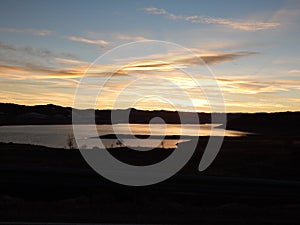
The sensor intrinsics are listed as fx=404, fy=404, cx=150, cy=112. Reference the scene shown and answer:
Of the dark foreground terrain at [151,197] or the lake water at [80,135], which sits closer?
the dark foreground terrain at [151,197]

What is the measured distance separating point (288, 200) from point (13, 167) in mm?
6590

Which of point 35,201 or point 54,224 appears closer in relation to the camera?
point 54,224

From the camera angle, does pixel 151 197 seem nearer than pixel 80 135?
Yes

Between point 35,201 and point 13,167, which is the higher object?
point 13,167

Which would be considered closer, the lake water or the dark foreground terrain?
the dark foreground terrain

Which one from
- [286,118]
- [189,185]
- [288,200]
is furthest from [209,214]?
[286,118]

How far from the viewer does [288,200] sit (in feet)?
31.1

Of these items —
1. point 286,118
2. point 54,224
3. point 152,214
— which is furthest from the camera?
point 286,118

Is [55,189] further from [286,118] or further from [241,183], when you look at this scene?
[286,118]

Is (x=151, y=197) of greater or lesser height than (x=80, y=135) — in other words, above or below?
below

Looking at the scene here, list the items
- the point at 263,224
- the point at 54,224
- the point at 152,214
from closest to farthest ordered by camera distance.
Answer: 1. the point at 54,224
2. the point at 263,224
3. the point at 152,214

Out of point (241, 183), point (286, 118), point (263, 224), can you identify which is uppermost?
point (286, 118)

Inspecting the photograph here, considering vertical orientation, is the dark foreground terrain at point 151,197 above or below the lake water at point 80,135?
below

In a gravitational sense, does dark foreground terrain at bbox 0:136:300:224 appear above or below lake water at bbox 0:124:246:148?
below
